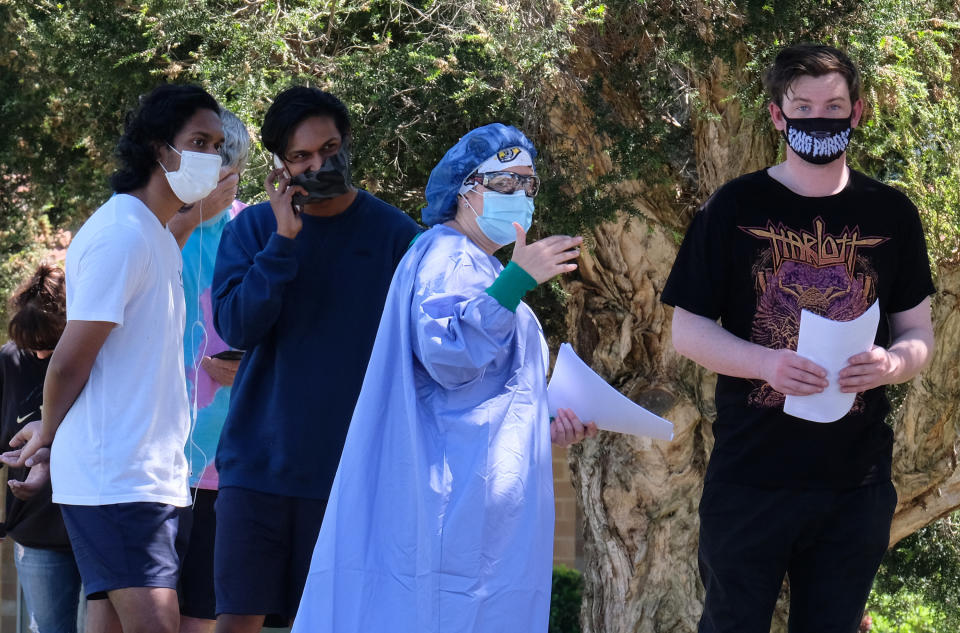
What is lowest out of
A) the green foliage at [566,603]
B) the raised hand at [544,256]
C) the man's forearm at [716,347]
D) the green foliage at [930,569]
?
the green foliage at [566,603]

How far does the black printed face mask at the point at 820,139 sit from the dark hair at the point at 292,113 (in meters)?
1.31

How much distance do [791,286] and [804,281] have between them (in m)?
0.04

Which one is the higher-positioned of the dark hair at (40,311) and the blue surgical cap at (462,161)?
the blue surgical cap at (462,161)

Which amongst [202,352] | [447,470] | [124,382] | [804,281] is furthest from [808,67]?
[202,352]

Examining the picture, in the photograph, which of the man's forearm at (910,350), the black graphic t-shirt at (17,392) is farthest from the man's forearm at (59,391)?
the man's forearm at (910,350)

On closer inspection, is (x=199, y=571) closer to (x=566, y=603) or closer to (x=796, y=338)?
(x=796, y=338)

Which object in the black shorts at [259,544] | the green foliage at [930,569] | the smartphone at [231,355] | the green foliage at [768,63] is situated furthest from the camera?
the green foliage at [930,569]

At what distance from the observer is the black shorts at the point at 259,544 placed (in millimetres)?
3254

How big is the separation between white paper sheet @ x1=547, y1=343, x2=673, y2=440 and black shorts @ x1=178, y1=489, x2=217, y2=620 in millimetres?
1304

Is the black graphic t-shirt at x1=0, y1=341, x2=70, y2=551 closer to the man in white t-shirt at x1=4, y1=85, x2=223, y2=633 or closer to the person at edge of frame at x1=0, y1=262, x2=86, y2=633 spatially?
the person at edge of frame at x1=0, y1=262, x2=86, y2=633

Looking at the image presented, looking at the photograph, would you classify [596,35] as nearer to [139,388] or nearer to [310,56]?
[310,56]

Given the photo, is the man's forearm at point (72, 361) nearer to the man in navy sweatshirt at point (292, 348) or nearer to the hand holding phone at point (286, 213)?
the man in navy sweatshirt at point (292, 348)

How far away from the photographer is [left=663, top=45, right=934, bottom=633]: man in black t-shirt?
10.1ft

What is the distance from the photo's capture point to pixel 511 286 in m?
2.88
